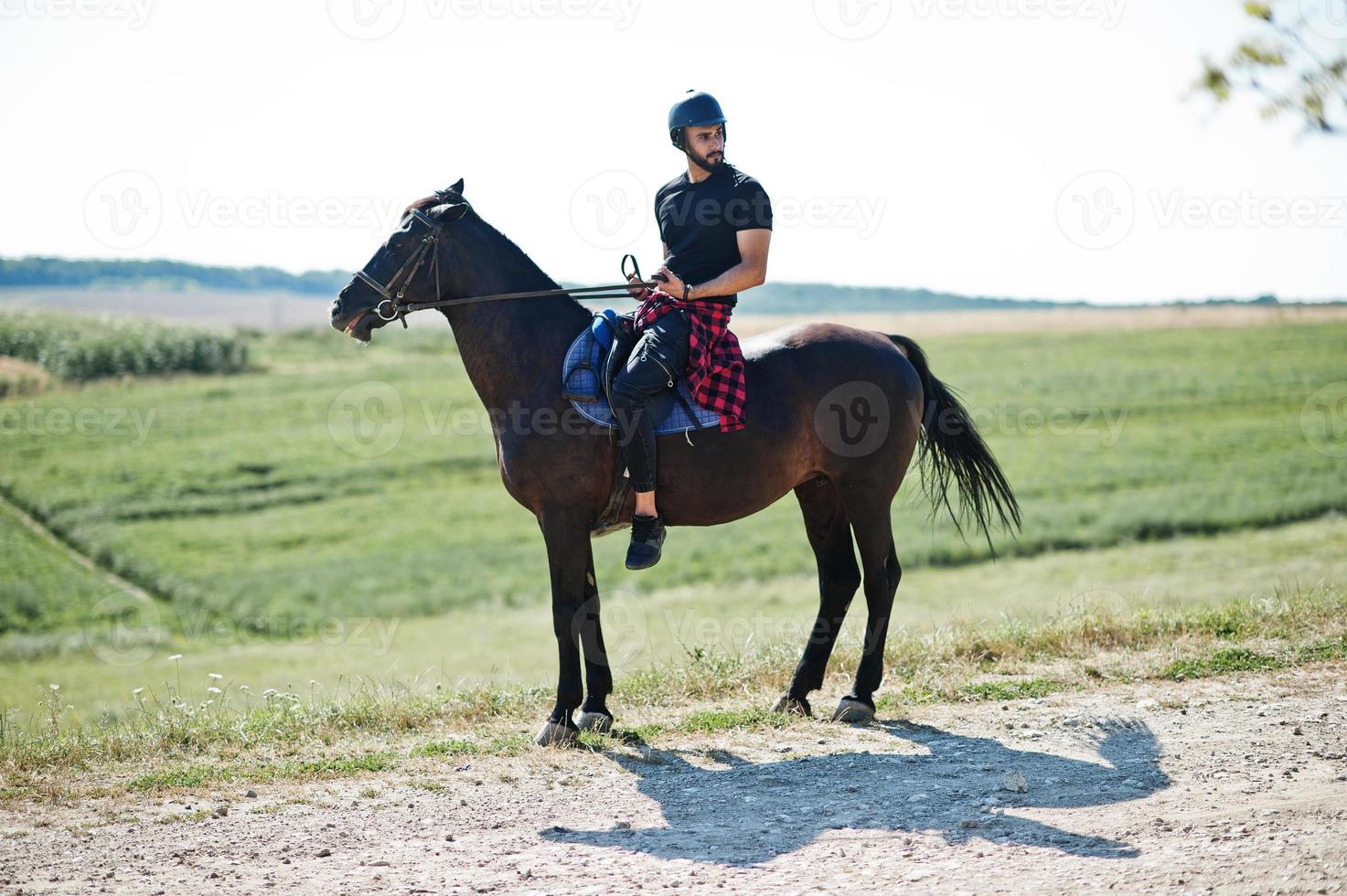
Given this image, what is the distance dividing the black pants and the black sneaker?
0.23m

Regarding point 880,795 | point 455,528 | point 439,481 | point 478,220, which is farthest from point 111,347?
point 880,795

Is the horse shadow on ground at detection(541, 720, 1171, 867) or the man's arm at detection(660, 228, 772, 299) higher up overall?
the man's arm at detection(660, 228, 772, 299)

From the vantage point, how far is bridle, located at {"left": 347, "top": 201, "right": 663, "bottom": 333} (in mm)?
6898

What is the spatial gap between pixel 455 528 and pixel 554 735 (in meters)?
31.8

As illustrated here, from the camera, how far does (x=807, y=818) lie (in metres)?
5.43

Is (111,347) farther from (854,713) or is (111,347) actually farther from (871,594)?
(854,713)

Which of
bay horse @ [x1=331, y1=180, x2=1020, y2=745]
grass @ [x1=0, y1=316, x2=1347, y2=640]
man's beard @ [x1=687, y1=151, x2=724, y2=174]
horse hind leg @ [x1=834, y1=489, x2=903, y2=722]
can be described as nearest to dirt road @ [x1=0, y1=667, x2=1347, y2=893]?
horse hind leg @ [x1=834, y1=489, x2=903, y2=722]

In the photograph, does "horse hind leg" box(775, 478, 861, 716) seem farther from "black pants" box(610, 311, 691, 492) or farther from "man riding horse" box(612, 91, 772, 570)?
"black pants" box(610, 311, 691, 492)

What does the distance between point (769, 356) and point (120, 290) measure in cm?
13961

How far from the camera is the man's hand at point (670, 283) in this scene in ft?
21.8

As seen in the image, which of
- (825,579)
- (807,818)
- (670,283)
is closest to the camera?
(807,818)

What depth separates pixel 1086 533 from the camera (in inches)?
1235

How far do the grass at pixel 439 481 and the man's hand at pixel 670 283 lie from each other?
14.8m

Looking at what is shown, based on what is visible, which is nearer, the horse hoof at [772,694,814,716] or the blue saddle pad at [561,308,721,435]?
the blue saddle pad at [561,308,721,435]
